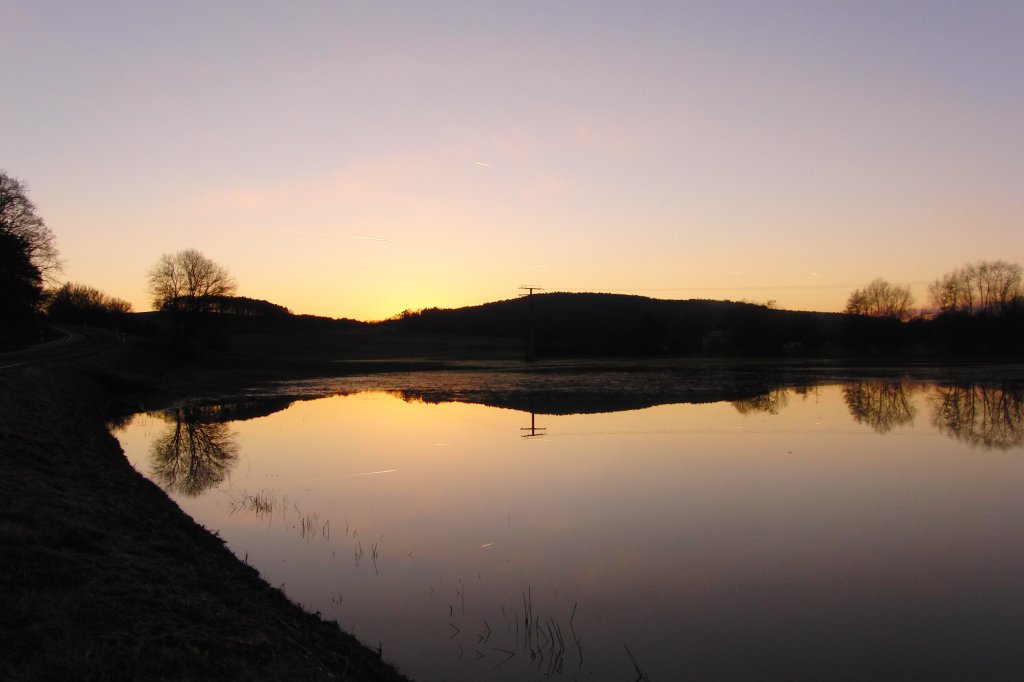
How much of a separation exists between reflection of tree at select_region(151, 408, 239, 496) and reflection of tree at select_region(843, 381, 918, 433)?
66.7 feet

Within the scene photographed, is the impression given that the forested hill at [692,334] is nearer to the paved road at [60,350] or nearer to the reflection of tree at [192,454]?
the paved road at [60,350]

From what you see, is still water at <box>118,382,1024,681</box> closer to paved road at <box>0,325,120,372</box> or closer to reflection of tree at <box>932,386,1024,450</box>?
reflection of tree at <box>932,386,1024,450</box>

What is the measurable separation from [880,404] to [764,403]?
482cm

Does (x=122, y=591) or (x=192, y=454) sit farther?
(x=192, y=454)

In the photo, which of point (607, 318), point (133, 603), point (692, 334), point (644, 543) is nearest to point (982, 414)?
point (644, 543)

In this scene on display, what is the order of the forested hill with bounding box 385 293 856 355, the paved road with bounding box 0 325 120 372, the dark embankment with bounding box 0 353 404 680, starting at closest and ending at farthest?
the dark embankment with bounding box 0 353 404 680, the paved road with bounding box 0 325 120 372, the forested hill with bounding box 385 293 856 355

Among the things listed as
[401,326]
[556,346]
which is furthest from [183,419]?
[401,326]

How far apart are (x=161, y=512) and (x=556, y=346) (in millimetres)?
86179

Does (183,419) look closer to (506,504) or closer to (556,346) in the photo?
(506,504)

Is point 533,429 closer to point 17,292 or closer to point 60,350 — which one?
point 60,350

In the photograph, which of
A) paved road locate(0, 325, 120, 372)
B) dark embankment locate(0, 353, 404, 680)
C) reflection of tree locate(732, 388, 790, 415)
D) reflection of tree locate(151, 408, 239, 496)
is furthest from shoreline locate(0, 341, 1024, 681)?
reflection of tree locate(732, 388, 790, 415)

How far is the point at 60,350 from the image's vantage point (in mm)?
45750

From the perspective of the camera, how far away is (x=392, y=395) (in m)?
42.0

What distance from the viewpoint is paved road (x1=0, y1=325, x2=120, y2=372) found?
34612 millimetres
